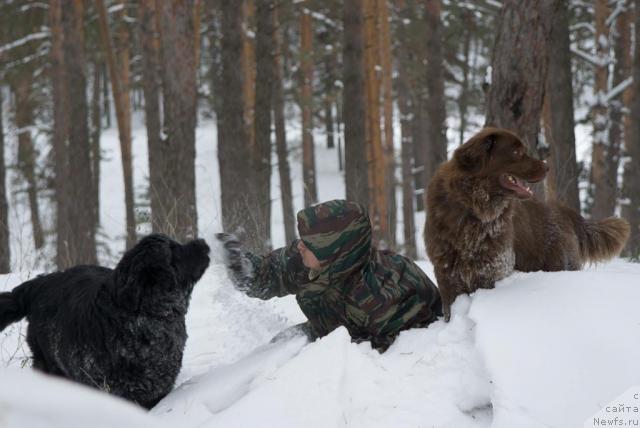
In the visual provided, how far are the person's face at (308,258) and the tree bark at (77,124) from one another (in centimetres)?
1141

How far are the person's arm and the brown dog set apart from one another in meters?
0.96

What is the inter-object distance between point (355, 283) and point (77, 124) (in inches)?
515

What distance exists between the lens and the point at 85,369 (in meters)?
3.64

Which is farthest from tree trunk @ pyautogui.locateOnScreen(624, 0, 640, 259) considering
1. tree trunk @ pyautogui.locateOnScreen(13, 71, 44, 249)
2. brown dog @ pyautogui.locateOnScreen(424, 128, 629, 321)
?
tree trunk @ pyautogui.locateOnScreen(13, 71, 44, 249)

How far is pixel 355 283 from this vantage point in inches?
146

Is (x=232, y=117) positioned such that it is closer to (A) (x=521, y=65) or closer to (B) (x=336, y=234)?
(A) (x=521, y=65)

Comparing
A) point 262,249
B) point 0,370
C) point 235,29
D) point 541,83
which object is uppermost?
point 235,29

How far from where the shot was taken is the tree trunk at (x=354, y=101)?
41.5 ft

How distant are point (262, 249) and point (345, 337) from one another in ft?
13.5

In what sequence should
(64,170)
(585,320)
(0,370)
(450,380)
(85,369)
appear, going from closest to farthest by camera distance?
(0,370) < (450,380) < (585,320) < (85,369) < (64,170)

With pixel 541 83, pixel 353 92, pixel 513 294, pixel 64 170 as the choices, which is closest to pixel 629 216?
pixel 353 92

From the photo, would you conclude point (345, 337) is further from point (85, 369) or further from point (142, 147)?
point (142, 147)

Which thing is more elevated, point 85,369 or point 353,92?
point 353,92

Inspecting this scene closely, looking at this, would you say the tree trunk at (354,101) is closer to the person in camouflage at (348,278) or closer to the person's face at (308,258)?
the person in camouflage at (348,278)
